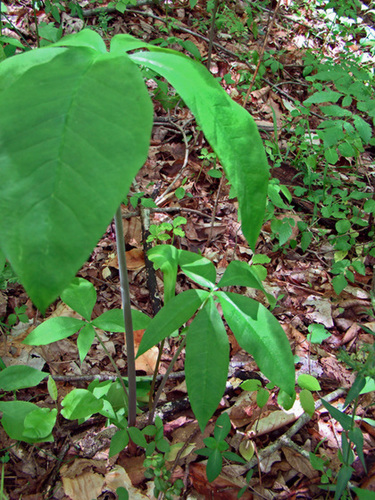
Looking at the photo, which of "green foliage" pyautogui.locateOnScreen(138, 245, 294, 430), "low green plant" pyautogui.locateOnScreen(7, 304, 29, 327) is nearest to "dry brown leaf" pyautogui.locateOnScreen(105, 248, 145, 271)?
"low green plant" pyautogui.locateOnScreen(7, 304, 29, 327)

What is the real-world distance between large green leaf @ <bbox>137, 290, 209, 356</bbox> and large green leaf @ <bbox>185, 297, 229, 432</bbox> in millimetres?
42

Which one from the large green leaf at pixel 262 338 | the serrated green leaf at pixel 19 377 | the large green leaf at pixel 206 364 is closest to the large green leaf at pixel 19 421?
the serrated green leaf at pixel 19 377

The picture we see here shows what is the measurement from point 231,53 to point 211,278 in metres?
3.65

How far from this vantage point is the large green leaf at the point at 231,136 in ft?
2.18

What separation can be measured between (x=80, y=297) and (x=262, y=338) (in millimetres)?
726

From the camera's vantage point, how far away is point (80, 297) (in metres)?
1.46

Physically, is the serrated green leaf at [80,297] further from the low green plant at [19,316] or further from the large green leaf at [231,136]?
the large green leaf at [231,136]

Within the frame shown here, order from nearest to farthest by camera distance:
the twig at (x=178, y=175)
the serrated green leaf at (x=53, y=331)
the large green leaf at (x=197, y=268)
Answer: the large green leaf at (x=197, y=268), the serrated green leaf at (x=53, y=331), the twig at (x=178, y=175)

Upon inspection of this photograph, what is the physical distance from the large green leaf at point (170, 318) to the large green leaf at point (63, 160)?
624 mm

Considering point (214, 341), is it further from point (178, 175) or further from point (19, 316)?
point (178, 175)

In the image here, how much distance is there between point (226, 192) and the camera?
9.83ft

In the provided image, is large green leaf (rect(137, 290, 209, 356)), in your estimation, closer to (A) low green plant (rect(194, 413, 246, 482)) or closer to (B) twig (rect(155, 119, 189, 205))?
(A) low green plant (rect(194, 413, 246, 482))

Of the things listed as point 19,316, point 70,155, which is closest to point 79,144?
point 70,155

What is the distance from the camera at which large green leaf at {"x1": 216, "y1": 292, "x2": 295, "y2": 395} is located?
3.45ft
